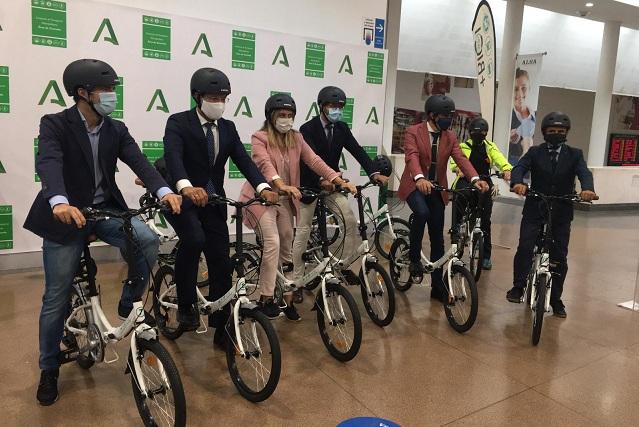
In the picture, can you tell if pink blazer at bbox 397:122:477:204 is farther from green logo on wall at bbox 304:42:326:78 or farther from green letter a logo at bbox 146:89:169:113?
green letter a logo at bbox 146:89:169:113

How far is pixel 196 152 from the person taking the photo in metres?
3.09

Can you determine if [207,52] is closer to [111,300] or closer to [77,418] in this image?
[111,300]

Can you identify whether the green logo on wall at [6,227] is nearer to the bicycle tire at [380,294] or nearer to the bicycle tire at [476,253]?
the bicycle tire at [380,294]

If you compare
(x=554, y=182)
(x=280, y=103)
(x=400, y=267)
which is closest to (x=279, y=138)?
(x=280, y=103)

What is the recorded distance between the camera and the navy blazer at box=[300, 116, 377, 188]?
4188 millimetres

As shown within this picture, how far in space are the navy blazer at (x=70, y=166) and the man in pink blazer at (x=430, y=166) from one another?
2203 millimetres

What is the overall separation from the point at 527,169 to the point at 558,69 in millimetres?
9130

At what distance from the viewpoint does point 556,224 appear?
170 inches

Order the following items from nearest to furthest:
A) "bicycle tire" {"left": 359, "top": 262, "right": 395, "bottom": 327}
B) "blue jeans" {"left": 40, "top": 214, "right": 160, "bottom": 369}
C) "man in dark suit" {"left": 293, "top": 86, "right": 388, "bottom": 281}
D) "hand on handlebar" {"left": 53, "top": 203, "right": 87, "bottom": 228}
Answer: "hand on handlebar" {"left": 53, "top": 203, "right": 87, "bottom": 228}
"blue jeans" {"left": 40, "top": 214, "right": 160, "bottom": 369}
"bicycle tire" {"left": 359, "top": 262, "right": 395, "bottom": 327}
"man in dark suit" {"left": 293, "top": 86, "right": 388, "bottom": 281}

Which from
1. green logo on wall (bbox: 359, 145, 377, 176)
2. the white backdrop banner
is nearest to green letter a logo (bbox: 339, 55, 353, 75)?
the white backdrop banner

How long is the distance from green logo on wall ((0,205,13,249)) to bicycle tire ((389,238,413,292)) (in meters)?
3.47

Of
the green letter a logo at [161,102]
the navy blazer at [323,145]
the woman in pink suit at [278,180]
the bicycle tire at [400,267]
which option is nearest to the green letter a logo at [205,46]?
the green letter a logo at [161,102]

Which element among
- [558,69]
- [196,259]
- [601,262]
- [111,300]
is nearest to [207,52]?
[111,300]

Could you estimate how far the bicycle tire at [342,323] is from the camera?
315 cm
